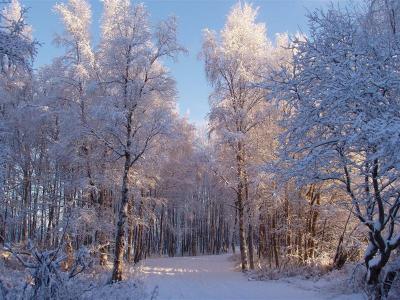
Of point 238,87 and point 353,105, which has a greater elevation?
point 238,87

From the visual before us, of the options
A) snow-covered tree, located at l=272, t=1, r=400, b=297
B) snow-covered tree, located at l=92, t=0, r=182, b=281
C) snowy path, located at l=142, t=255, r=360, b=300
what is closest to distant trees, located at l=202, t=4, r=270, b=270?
snowy path, located at l=142, t=255, r=360, b=300

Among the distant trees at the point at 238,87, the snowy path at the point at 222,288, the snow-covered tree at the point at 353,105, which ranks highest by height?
the distant trees at the point at 238,87

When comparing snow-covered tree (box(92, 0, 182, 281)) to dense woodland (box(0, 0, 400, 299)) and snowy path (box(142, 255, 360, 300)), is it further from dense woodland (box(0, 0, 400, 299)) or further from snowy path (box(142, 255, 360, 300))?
snowy path (box(142, 255, 360, 300))

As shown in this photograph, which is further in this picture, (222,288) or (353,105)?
(222,288)

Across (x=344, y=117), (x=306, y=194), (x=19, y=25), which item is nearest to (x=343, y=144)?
(x=344, y=117)

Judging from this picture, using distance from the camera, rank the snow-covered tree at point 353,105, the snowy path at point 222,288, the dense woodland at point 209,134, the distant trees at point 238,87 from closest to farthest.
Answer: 1. the snow-covered tree at point 353,105
2. the dense woodland at point 209,134
3. the snowy path at point 222,288
4. the distant trees at point 238,87

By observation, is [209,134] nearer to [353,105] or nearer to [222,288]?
[222,288]

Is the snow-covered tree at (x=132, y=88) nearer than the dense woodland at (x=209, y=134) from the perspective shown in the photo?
No

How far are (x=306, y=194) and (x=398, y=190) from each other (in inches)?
362

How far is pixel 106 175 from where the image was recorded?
16.4 meters

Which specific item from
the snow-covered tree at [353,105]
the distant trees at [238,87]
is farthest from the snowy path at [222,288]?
the snow-covered tree at [353,105]

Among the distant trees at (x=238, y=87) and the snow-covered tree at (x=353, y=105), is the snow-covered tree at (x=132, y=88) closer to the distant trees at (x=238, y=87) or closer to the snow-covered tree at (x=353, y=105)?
the distant trees at (x=238, y=87)

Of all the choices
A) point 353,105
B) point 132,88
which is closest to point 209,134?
point 132,88

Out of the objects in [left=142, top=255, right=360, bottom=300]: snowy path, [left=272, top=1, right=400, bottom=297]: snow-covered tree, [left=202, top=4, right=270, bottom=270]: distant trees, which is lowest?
[left=142, top=255, right=360, bottom=300]: snowy path
